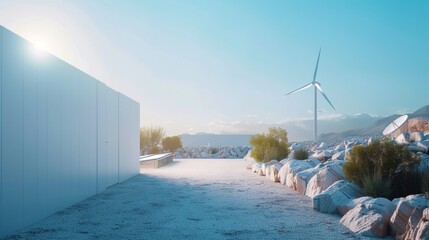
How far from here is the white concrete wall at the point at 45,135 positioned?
4684 millimetres

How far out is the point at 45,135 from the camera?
5.63m

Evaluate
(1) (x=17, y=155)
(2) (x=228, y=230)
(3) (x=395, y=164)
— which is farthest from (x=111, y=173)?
(3) (x=395, y=164)

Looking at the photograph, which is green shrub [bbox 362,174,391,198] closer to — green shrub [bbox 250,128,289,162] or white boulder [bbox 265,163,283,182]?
white boulder [bbox 265,163,283,182]

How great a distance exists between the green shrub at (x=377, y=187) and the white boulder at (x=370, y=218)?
874 mm

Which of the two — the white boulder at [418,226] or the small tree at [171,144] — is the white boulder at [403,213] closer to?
the white boulder at [418,226]

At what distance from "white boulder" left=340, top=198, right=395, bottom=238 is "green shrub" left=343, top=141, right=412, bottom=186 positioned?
135 centimetres

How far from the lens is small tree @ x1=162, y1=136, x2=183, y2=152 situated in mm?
23594

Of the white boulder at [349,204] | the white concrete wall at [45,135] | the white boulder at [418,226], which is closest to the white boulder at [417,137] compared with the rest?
the white boulder at [349,204]

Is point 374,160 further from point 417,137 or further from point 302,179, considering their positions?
point 417,137

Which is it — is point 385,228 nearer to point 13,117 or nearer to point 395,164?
point 395,164

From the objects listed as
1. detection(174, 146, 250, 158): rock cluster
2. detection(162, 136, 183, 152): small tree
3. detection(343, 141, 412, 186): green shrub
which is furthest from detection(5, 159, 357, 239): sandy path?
detection(162, 136, 183, 152): small tree

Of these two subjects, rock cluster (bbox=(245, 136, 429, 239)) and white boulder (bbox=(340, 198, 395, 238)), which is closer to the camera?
rock cluster (bbox=(245, 136, 429, 239))

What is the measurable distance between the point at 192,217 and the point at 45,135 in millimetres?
2343

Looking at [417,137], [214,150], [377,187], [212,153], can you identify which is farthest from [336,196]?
[214,150]
